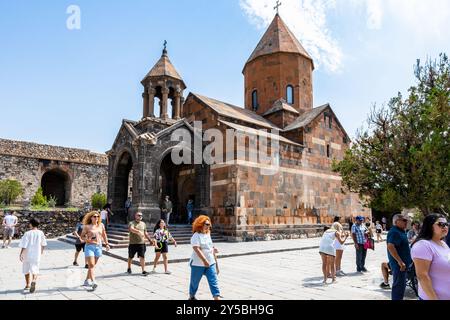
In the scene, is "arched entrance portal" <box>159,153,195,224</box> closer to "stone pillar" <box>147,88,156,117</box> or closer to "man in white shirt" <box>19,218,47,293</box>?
"stone pillar" <box>147,88,156,117</box>

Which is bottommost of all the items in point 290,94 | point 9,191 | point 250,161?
point 9,191

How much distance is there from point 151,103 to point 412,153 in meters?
14.5

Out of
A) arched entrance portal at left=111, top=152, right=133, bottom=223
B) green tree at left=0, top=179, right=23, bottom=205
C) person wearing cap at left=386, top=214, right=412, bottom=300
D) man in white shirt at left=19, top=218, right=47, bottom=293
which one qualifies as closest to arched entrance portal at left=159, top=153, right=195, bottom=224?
arched entrance portal at left=111, top=152, right=133, bottom=223

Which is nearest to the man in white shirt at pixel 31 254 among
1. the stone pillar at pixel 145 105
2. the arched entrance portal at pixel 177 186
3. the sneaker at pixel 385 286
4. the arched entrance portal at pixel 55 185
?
the sneaker at pixel 385 286

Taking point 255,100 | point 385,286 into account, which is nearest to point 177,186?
point 255,100

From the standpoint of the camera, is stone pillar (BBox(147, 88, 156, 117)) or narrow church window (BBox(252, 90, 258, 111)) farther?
narrow church window (BBox(252, 90, 258, 111))

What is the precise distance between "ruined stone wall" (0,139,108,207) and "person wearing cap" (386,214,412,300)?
2689cm

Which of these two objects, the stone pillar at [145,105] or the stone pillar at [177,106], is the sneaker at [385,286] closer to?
the stone pillar at [177,106]

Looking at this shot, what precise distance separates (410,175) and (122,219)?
1512 cm

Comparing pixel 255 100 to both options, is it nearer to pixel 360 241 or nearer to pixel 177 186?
pixel 177 186

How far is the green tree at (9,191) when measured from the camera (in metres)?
22.6

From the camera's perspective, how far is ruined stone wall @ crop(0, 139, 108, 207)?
25.2m

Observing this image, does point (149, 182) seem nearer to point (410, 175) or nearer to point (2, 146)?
point (410, 175)

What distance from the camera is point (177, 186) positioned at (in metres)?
19.8
